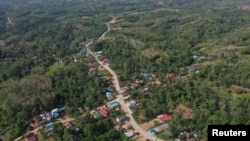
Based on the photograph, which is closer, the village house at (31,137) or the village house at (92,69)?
the village house at (31,137)

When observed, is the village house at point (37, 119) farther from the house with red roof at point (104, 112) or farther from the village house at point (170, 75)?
the village house at point (170, 75)

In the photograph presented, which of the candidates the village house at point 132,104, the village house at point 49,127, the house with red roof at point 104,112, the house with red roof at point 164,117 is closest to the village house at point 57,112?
the village house at point 49,127

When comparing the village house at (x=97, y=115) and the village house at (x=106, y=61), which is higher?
the village house at (x=106, y=61)

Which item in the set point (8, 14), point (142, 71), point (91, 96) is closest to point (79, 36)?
point (142, 71)

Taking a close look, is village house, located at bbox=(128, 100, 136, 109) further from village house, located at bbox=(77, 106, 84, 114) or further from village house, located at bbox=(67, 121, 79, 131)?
village house, located at bbox=(67, 121, 79, 131)

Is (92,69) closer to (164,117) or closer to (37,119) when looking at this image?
(37,119)

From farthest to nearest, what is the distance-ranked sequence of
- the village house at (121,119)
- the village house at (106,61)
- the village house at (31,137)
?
the village house at (106,61) < the village house at (121,119) < the village house at (31,137)

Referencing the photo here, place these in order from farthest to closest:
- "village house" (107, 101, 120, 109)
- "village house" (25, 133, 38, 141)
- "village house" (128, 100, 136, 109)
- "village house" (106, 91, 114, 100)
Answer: "village house" (106, 91, 114, 100)
"village house" (107, 101, 120, 109)
"village house" (128, 100, 136, 109)
"village house" (25, 133, 38, 141)

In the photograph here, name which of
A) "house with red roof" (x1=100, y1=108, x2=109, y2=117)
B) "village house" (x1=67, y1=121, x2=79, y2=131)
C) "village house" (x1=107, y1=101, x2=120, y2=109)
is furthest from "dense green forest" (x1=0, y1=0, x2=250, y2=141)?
"house with red roof" (x1=100, y1=108, x2=109, y2=117)
